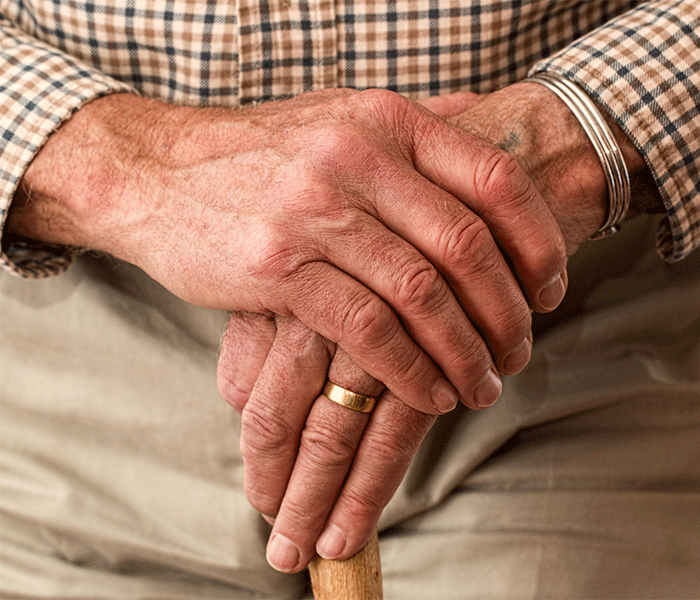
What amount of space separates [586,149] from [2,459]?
0.95 meters

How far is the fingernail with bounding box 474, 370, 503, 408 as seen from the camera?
0.74m

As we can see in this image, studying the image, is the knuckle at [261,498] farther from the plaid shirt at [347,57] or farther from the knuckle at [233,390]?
the plaid shirt at [347,57]

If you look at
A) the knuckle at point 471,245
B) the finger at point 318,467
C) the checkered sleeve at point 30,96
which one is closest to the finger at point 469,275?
the knuckle at point 471,245

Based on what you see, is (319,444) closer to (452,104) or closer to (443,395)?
(443,395)

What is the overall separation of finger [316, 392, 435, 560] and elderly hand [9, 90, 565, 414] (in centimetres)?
4

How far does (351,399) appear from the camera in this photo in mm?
741

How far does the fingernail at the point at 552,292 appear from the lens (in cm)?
76

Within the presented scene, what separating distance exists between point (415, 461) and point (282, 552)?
0.85 ft

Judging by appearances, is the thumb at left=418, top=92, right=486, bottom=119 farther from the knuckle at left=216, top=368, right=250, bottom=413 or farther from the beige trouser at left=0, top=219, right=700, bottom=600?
the knuckle at left=216, top=368, right=250, bottom=413

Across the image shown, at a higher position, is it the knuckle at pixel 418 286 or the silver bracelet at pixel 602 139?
the silver bracelet at pixel 602 139

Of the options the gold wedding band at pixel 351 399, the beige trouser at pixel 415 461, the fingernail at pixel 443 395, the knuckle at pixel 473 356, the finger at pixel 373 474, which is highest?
the knuckle at pixel 473 356

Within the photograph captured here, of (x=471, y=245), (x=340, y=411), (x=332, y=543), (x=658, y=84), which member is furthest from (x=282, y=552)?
(x=658, y=84)

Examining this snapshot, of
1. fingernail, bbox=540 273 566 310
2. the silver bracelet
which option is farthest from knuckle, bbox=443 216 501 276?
the silver bracelet

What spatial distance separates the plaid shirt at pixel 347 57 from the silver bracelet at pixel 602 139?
2 cm
